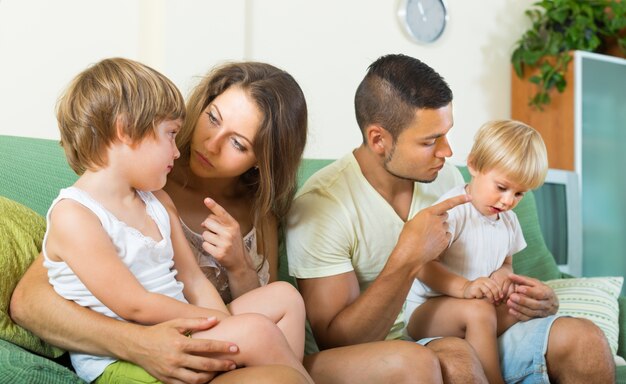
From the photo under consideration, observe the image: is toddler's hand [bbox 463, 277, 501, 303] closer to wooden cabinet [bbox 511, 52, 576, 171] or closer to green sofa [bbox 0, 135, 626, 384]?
green sofa [bbox 0, 135, 626, 384]

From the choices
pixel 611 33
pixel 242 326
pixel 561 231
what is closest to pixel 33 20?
pixel 242 326

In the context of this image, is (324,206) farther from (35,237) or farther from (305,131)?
(35,237)

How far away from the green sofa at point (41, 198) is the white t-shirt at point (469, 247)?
1.25 ft

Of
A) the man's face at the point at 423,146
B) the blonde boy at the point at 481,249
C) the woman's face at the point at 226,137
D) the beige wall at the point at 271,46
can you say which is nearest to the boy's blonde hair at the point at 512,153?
the blonde boy at the point at 481,249

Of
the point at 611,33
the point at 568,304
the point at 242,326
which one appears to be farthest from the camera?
the point at 611,33

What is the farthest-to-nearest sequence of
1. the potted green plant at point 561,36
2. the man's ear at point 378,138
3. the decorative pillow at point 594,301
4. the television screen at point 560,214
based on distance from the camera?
the potted green plant at point 561,36 < the television screen at point 560,214 < the decorative pillow at point 594,301 < the man's ear at point 378,138

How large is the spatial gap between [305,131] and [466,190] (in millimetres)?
528

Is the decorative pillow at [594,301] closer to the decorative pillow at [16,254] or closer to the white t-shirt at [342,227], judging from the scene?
the white t-shirt at [342,227]

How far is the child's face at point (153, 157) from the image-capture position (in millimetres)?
1400

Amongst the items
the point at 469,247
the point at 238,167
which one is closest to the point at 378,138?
the point at 469,247

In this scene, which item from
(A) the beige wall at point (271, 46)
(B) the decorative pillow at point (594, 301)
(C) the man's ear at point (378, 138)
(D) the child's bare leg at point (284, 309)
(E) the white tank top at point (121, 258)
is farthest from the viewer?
(A) the beige wall at point (271, 46)

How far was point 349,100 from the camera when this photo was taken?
3.99 m

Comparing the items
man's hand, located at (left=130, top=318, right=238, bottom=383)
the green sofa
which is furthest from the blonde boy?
man's hand, located at (left=130, top=318, right=238, bottom=383)

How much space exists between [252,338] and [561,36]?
12.5 ft
